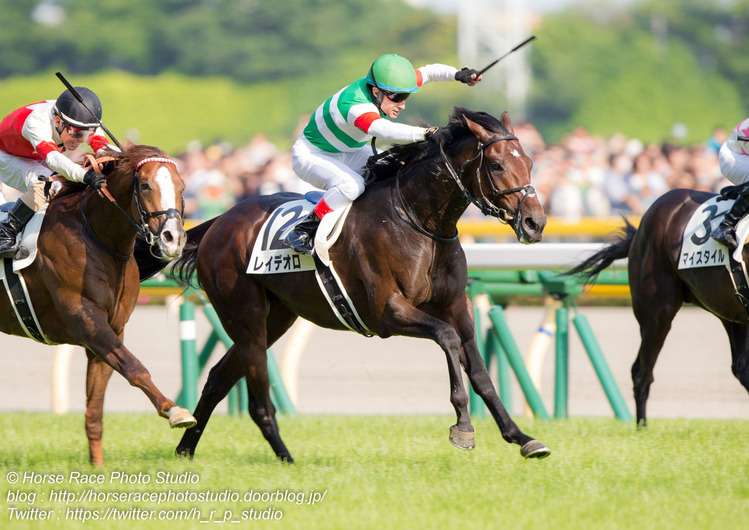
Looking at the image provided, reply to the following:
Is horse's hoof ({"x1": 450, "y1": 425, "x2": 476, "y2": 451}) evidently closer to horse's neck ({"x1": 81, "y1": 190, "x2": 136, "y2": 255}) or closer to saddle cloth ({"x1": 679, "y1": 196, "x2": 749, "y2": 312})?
horse's neck ({"x1": 81, "y1": 190, "x2": 136, "y2": 255})

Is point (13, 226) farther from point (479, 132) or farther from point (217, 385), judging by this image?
point (479, 132)

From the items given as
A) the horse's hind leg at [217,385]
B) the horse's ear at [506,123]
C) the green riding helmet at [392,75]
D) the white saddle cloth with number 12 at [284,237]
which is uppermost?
the green riding helmet at [392,75]

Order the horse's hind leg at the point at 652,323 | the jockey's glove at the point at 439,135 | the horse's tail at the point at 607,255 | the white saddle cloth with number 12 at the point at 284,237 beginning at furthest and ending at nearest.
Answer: the horse's tail at the point at 607,255
the horse's hind leg at the point at 652,323
the white saddle cloth with number 12 at the point at 284,237
the jockey's glove at the point at 439,135

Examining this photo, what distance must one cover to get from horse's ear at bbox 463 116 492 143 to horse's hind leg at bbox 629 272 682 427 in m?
2.43

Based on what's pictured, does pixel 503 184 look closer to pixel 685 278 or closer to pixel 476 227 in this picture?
pixel 685 278

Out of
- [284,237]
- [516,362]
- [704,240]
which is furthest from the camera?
[516,362]

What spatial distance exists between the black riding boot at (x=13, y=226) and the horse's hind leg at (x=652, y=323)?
13.4 feet

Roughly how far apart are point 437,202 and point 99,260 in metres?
1.88

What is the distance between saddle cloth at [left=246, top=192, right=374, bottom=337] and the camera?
604cm

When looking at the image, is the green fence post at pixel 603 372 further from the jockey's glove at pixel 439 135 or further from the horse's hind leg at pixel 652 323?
the jockey's glove at pixel 439 135

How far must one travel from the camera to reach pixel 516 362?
7859 mm

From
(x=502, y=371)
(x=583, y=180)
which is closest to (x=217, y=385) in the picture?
(x=502, y=371)

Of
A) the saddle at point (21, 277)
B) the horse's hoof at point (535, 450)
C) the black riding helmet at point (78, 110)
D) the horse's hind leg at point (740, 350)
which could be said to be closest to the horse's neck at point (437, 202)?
the horse's hoof at point (535, 450)

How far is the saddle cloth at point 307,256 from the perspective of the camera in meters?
6.04
